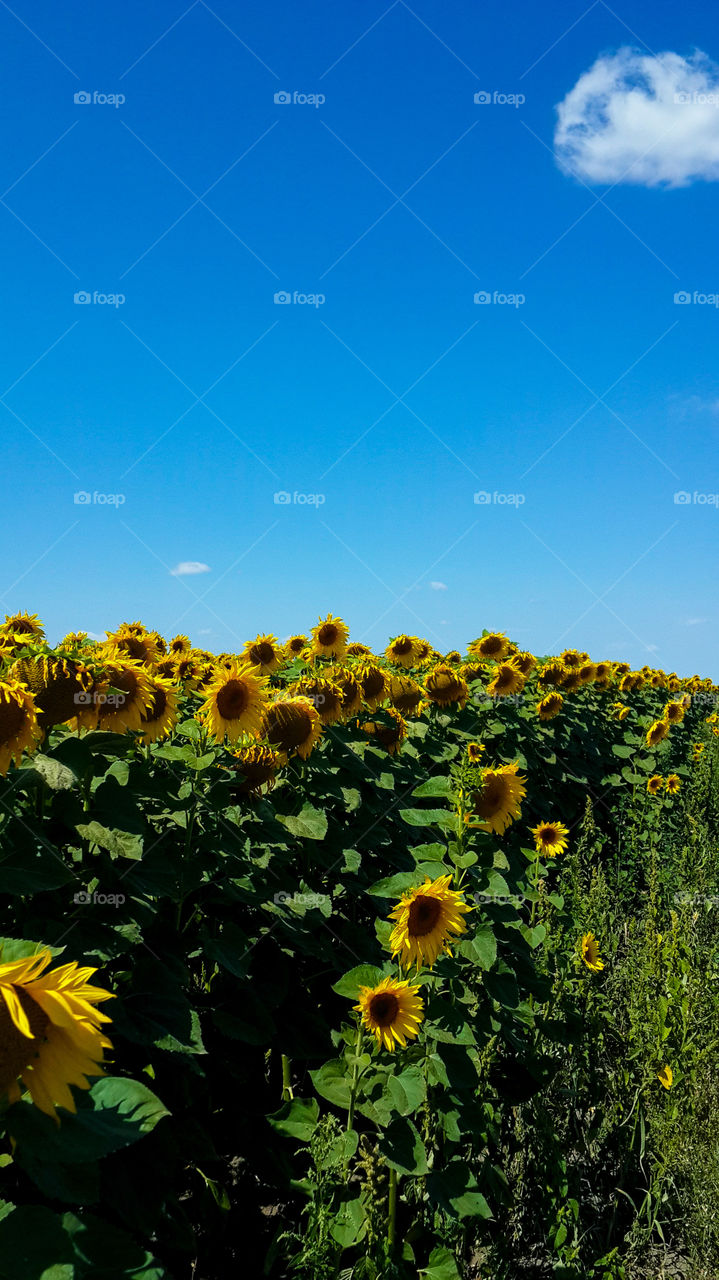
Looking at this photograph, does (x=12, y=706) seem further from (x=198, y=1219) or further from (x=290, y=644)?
(x=290, y=644)

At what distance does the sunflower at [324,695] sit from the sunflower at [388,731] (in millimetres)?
582

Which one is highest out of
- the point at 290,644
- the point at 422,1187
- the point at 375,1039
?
the point at 290,644

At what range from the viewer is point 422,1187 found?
3037 millimetres

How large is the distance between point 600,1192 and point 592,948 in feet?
3.68

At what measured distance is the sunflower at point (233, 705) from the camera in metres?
3.57

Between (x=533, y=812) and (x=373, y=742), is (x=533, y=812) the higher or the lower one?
the higher one

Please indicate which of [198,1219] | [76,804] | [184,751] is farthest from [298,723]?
[198,1219]

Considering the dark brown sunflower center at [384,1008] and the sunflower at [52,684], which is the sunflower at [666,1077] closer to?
the dark brown sunflower center at [384,1008]

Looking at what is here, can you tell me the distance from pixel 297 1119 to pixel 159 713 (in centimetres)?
163

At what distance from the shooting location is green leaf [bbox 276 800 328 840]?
11.2ft

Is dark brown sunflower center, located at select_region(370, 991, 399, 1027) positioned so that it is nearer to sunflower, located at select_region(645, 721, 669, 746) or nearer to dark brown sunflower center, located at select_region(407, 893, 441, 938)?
dark brown sunflower center, located at select_region(407, 893, 441, 938)

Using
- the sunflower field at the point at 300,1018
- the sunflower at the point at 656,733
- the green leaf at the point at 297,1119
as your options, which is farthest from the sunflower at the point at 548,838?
the sunflower at the point at 656,733

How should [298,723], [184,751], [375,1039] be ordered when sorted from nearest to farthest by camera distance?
[375,1039] → [184,751] → [298,723]

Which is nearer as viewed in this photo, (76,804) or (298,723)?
(76,804)
